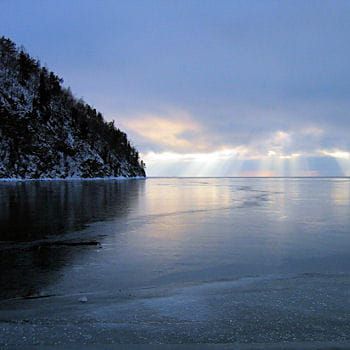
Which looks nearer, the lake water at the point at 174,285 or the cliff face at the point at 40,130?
the lake water at the point at 174,285

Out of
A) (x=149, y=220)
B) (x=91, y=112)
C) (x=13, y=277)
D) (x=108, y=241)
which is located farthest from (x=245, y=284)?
(x=91, y=112)

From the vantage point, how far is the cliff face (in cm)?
11362

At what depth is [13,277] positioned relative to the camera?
940 centimetres

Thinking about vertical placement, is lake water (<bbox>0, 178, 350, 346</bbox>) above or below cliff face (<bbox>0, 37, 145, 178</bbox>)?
below

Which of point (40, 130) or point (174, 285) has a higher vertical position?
point (40, 130)

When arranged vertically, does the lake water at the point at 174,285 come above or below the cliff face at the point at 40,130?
below

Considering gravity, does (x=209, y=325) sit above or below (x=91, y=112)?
below

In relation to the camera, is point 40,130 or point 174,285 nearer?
point 174,285

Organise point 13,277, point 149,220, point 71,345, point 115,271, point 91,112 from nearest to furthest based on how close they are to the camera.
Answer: point 71,345 < point 13,277 < point 115,271 < point 149,220 < point 91,112

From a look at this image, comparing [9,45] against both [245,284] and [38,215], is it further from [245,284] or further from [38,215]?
[245,284]

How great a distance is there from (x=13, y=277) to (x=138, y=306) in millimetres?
4103

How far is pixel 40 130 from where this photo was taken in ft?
405

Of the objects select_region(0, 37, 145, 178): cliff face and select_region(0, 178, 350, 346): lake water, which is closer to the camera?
select_region(0, 178, 350, 346): lake water

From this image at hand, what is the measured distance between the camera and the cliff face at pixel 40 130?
114 metres
